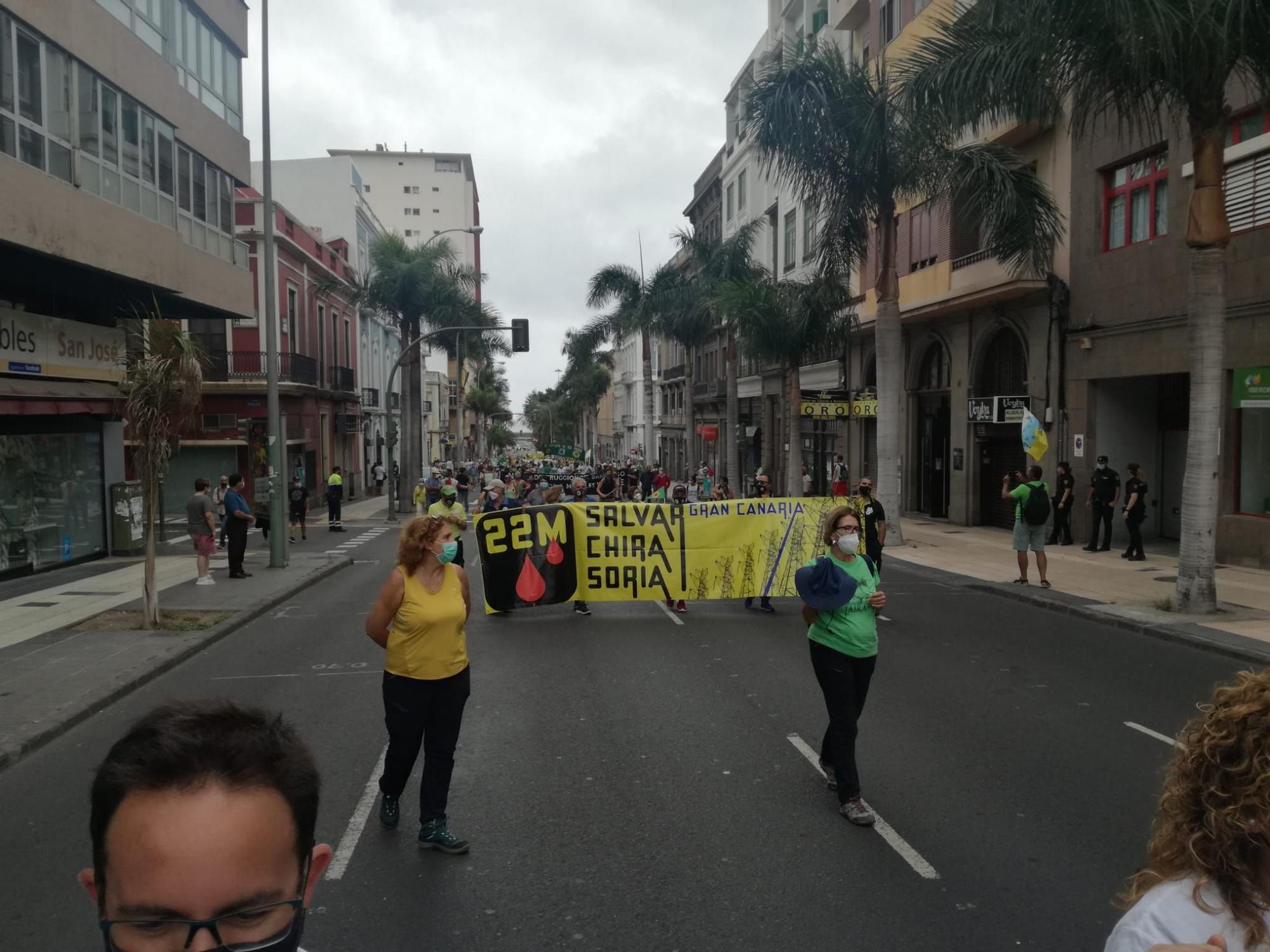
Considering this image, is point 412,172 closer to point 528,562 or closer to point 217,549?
point 217,549

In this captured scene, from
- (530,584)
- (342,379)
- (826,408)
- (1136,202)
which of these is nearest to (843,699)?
(530,584)

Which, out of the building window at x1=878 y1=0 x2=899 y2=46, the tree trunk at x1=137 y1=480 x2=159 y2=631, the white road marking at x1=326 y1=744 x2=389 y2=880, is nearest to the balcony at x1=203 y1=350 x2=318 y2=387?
the building window at x1=878 y1=0 x2=899 y2=46

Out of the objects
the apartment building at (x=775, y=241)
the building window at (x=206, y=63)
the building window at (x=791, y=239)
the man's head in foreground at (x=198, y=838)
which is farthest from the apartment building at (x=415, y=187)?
the man's head in foreground at (x=198, y=838)

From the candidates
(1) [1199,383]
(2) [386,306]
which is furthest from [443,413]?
(1) [1199,383]

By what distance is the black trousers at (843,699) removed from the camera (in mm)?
5863

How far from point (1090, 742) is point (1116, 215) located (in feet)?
54.8

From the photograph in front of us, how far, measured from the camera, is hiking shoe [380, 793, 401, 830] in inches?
227

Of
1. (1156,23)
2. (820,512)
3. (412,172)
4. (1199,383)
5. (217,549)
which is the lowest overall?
(217,549)

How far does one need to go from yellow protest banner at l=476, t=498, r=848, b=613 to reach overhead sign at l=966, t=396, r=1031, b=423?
37.3 feet

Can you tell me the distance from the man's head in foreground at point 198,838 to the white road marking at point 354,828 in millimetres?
3290

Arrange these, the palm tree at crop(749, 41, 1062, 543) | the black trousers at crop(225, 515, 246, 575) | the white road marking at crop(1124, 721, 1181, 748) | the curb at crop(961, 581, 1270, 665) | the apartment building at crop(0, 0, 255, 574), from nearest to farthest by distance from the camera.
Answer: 1. the white road marking at crop(1124, 721, 1181, 748)
2. the curb at crop(961, 581, 1270, 665)
3. the apartment building at crop(0, 0, 255, 574)
4. the black trousers at crop(225, 515, 246, 575)
5. the palm tree at crop(749, 41, 1062, 543)

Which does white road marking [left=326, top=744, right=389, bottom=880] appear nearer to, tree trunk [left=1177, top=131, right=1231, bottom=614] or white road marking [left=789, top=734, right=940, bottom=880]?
white road marking [left=789, top=734, right=940, bottom=880]

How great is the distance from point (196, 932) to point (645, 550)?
1194 cm

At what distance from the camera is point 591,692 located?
901 centimetres
